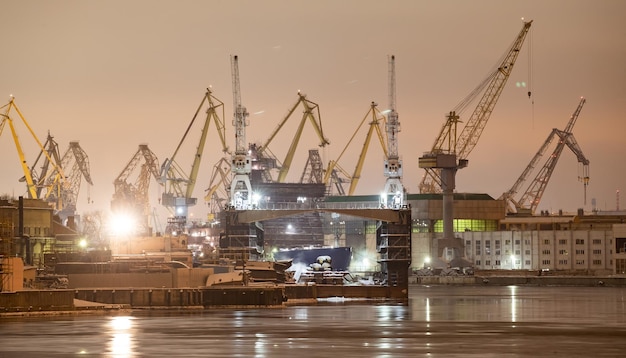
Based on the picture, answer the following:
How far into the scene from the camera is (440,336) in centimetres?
8050

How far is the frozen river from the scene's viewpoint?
68.2 m

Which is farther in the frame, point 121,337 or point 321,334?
point 321,334

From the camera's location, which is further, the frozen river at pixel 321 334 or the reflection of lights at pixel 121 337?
the frozen river at pixel 321 334

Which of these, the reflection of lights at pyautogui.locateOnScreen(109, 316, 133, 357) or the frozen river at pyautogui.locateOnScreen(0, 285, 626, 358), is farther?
the frozen river at pyautogui.locateOnScreen(0, 285, 626, 358)

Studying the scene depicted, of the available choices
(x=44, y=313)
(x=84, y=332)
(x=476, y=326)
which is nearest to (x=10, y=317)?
(x=44, y=313)

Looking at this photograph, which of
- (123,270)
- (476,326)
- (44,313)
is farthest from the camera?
(123,270)

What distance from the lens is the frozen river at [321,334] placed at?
224 ft

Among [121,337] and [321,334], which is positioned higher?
[121,337]

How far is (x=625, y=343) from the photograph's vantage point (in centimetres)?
7512

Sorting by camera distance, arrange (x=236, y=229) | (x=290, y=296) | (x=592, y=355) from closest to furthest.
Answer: (x=592, y=355), (x=290, y=296), (x=236, y=229)

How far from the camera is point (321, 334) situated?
80.5m

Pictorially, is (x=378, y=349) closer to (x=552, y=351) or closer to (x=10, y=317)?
(x=552, y=351)

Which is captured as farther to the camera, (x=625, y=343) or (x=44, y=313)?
(x=44, y=313)

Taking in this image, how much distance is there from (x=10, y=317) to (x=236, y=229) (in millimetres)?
88207
